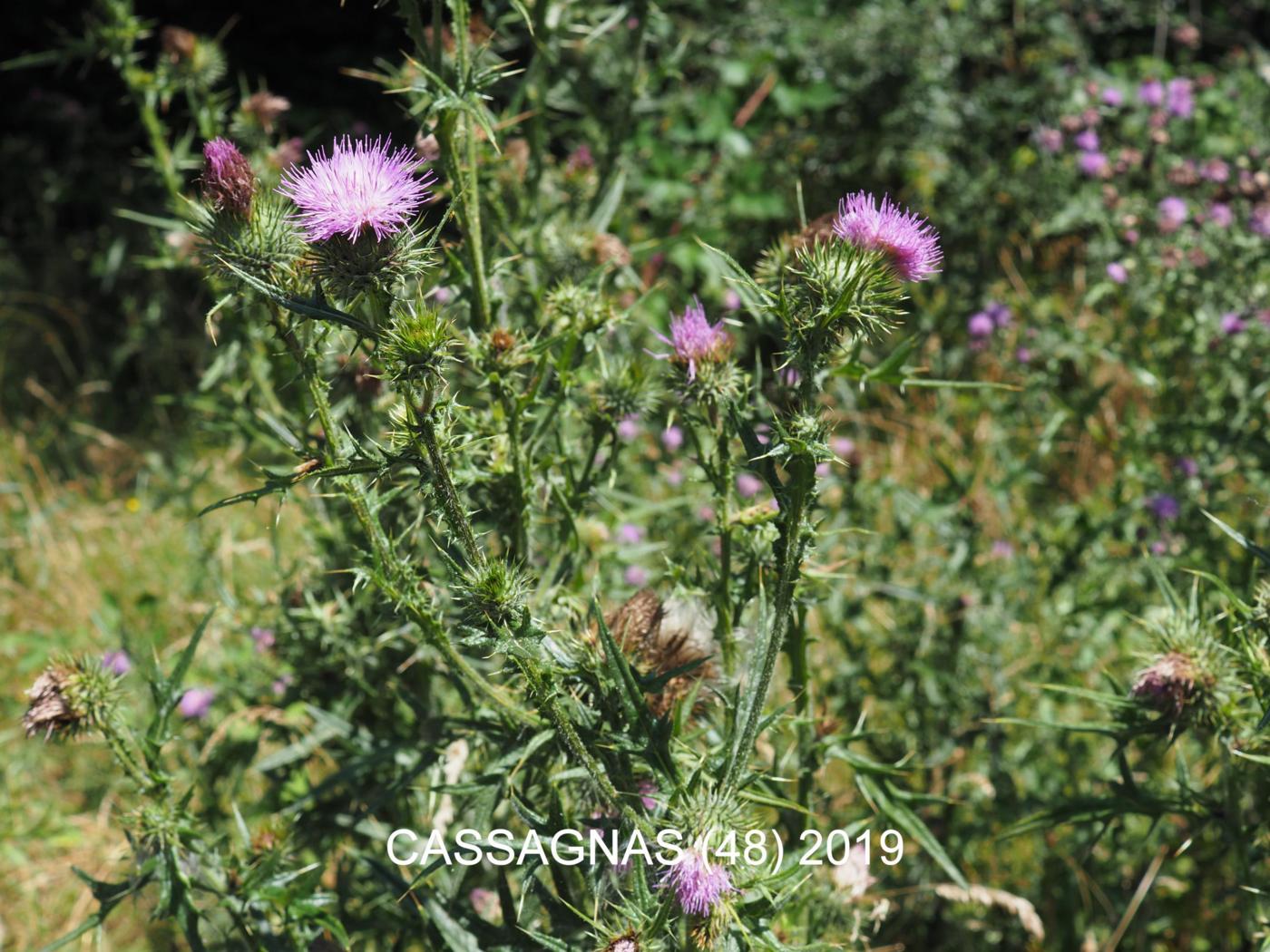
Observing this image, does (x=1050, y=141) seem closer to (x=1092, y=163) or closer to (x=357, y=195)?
(x=1092, y=163)

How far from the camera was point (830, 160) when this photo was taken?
233 inches

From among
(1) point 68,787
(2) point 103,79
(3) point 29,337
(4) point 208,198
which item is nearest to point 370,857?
(4) point 208,198

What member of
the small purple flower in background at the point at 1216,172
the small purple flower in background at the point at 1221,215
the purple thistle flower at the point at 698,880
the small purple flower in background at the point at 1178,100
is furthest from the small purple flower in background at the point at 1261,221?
the purple thistle flower at the point at 698,880

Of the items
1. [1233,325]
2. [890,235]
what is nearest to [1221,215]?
[1233,325]

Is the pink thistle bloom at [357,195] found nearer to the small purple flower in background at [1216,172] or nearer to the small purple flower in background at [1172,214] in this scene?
the small purple flower in background at [1172,214]

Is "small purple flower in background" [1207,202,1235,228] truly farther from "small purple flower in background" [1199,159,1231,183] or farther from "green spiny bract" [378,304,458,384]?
"green spiny bract" [378,304,458,384]

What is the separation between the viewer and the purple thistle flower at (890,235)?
1546mm

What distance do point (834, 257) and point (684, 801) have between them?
2.55 ft

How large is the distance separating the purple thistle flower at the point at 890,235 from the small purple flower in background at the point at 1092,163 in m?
2.55

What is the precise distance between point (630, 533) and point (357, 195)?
2.03 metres

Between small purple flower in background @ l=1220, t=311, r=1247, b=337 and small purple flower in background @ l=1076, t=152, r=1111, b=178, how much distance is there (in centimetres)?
90

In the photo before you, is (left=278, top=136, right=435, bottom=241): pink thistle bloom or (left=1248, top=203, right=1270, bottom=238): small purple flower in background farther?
(left=1248, top=203, right=1270, bottom=238): small purple flower in background

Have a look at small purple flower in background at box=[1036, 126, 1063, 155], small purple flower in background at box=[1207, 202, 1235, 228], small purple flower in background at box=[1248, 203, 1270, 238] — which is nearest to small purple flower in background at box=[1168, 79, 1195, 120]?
small purple flower in background at box=[1036, 126, 1063, 155]

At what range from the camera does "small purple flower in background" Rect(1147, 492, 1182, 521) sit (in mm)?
2836
